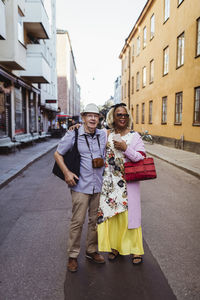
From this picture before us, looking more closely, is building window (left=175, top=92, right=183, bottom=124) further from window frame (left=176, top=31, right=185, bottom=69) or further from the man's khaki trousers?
the man's khaki trousers

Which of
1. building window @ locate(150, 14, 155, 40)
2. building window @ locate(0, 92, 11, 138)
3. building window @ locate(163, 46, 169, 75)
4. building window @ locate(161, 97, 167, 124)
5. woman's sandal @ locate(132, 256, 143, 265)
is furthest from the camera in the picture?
building window @ locate(150, 14, 155, 40)

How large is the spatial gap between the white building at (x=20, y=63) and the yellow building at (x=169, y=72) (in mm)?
8209

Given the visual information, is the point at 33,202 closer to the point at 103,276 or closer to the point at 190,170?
the point at 103,276

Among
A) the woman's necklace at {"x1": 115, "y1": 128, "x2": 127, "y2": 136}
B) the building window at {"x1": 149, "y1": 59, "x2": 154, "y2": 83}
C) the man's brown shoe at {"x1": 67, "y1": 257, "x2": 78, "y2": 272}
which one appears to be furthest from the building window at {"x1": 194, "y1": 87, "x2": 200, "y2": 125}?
the man's brown shoe at {"x1": 67, "y1": 257, "x2": 78, "y2": 272}

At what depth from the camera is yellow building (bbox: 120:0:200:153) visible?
45.7 feet

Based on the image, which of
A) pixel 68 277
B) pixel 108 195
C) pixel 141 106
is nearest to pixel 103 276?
pixel 68 277

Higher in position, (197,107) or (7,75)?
(7,75)

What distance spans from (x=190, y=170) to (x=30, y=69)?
1311 centimetres

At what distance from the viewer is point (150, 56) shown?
23.1 meters

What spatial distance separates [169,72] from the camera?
1783 cm

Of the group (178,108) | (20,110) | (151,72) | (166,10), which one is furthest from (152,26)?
(20,110)

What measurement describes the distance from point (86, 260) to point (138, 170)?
1217 mm

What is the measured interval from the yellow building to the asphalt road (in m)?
9.25

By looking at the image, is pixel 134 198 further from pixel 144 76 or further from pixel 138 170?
pixel 144 76
